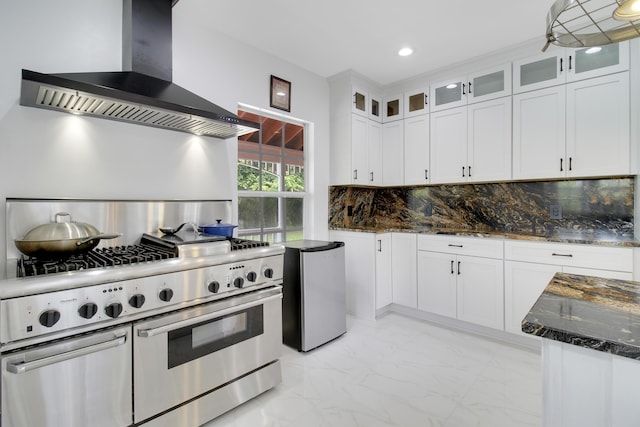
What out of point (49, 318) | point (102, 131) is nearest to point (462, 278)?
point (49, 318)

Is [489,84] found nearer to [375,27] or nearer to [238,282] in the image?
[375,27]

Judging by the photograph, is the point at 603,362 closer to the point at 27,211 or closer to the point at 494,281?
the point at 494,281

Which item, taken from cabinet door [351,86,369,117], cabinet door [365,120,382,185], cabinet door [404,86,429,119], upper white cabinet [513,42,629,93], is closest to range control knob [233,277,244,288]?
cabinet door [365,120,382,185]

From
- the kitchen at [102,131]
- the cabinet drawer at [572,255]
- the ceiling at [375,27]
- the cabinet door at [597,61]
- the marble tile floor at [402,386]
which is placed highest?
the ceiling at [375,27]

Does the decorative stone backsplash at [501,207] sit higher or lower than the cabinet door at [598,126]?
lower

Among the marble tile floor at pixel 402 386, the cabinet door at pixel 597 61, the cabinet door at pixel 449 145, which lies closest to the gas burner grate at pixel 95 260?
the marble tile floor at pixel 402 386

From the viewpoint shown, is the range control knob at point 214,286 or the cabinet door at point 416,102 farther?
the cabinet door at point 416,102

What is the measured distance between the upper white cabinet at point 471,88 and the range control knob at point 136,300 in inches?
127

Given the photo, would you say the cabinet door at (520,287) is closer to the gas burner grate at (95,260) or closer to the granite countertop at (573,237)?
Result: the granite countertop at (573,237)

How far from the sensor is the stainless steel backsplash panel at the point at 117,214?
5.42 ft

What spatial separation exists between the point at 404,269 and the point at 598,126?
205 centimetres

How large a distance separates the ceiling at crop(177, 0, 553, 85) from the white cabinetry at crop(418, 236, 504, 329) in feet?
5.80

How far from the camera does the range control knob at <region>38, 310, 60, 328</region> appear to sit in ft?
3.94

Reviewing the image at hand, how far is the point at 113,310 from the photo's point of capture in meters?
1.36
